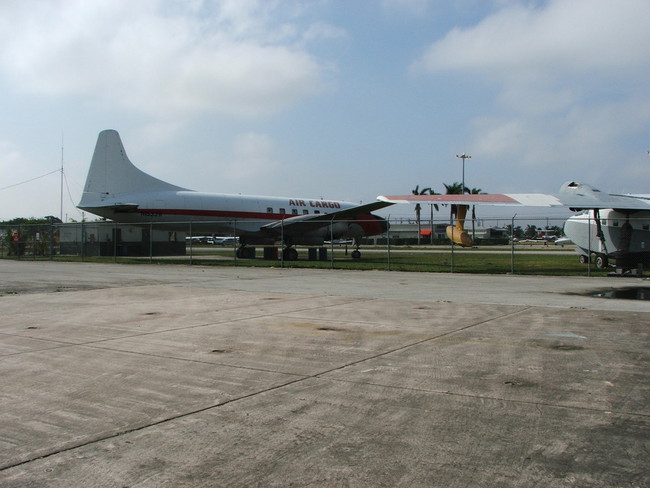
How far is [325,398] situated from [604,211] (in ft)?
65.8

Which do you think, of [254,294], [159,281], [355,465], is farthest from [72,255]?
[355,465]

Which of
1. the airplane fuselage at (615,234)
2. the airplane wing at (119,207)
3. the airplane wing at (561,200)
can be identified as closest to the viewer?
the airplane wing at (561,200)

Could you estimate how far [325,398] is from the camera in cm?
499

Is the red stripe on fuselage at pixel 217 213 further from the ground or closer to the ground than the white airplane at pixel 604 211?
further from the ground

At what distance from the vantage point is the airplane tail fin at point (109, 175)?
97.0ft

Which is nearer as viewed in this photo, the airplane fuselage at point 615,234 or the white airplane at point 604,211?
the white airplane at point 604,211

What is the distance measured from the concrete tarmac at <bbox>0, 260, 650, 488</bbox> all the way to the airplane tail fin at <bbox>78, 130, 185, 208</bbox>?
2011 centimetres

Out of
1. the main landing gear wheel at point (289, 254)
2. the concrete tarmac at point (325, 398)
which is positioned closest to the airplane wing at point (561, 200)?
the concrete tarmac at point (325, 398)

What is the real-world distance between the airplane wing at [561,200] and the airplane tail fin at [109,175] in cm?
1506

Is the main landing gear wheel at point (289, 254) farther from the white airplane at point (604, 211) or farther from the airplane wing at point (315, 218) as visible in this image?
the white airplane at point (604, 211)

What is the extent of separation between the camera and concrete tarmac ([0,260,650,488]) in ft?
11.6

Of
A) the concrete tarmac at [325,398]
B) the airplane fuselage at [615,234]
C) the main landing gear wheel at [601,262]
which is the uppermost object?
the airplane fuselage at [615,234]

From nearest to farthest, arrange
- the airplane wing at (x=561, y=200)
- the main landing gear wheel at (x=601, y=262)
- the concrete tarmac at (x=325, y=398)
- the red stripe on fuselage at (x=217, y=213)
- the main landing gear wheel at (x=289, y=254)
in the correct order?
the concrete tarmac at (x=325, y=398) → the airplane wing at (x=561, y=200) → the main landing gear wheel at (x=601, y=262) → the red stripe on fuselage at (x=217, y=213) → the main landing gear wheel at (x=289, y=254)

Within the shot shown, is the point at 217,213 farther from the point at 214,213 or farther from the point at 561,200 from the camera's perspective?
the point at 561,200
